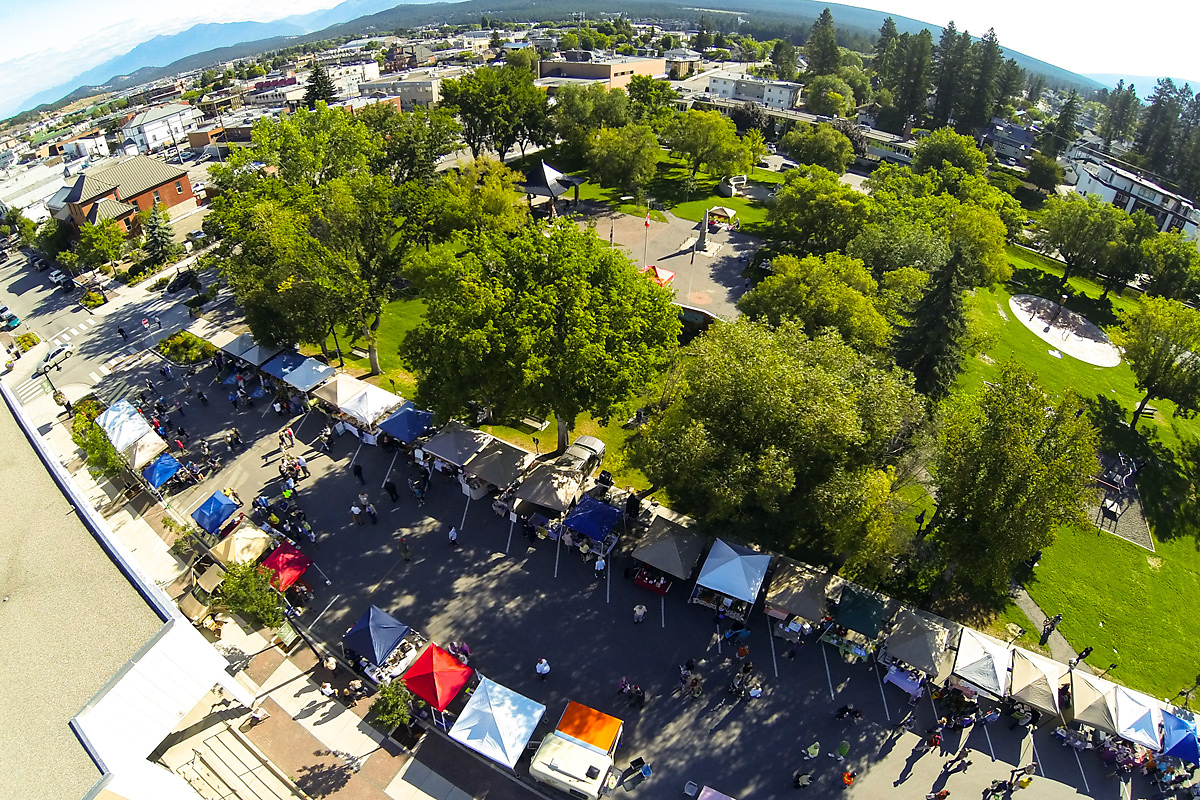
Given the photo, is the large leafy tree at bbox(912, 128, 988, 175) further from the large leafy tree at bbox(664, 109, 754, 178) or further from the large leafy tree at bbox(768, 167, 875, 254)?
the large leafy tree at bbox(768, 167, 875, 254)

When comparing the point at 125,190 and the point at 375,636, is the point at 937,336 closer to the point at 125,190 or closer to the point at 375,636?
the point at 375,636

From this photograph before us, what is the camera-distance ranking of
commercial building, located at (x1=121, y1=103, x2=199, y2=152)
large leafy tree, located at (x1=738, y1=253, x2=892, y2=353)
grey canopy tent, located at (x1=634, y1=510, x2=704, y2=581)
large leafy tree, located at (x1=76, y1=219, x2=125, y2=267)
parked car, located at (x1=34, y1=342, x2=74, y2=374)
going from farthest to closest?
commercial building, located at (x1=121, y1=103, x2=199, y2=152) → large leafy tree, located at (x1=76, y1=219, x2=125, y2=267) → parked car, located at (x1=34, y1=342, x2=74, y2=374) → large leafy tree, located at (x1=738, y1=253, x2=892, y2=353) → grey canopy tent, located at (x1=634, y1=510, x2=704, y2=581)

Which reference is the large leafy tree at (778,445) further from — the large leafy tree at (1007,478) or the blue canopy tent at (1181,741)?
the blue canopy tent at (1181,741)

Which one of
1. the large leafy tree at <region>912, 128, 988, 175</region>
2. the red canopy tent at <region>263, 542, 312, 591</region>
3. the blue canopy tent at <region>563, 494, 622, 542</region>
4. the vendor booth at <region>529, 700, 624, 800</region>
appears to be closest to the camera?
the vendor booth at <region>529, 700, 624, 800</region>

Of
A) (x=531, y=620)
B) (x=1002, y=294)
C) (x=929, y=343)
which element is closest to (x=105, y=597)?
(x=531, y=620)

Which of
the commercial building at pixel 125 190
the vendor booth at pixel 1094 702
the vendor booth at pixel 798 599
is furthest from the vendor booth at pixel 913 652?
the commercial building at pixel 125 190

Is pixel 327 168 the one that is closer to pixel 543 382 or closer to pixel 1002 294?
pixel 543 382

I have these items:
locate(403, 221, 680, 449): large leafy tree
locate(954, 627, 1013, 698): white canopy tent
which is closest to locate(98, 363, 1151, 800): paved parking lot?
locate(954, 627, 1013, 698): white canopy tent
